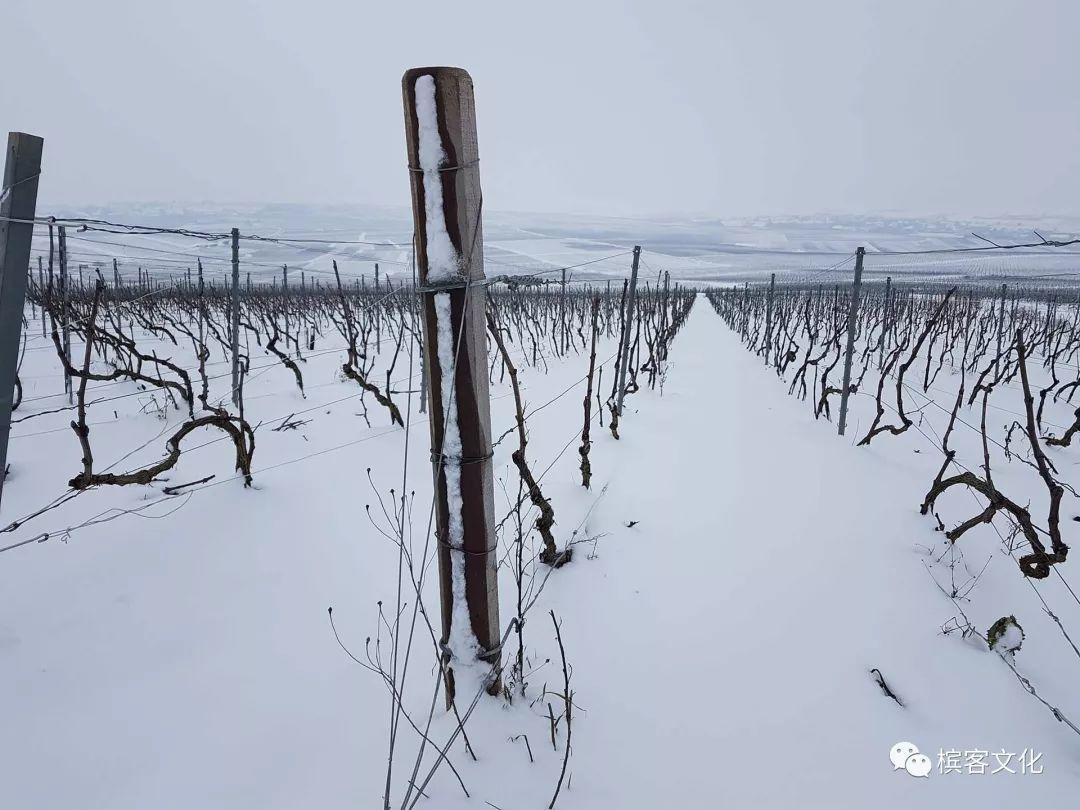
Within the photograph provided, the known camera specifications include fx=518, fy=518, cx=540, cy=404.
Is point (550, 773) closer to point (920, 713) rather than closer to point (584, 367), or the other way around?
point (920, 713)

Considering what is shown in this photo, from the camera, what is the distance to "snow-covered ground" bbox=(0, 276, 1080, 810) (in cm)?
146

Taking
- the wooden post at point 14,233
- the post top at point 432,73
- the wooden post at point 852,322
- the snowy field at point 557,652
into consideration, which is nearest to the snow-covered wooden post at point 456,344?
the post top at point 432,73

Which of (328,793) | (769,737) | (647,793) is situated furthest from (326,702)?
(769,737)

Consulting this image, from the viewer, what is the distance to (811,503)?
3.42 metres

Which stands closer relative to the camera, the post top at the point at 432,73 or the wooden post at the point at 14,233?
the post top at the point at 432,73

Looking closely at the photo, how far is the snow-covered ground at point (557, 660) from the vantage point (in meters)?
1.46

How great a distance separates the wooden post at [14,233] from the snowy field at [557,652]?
0.89 m

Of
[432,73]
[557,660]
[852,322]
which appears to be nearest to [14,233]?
[432,73]

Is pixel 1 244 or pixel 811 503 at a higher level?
pixel 1 244

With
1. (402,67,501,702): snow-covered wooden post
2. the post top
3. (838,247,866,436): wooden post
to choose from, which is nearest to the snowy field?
(402,67,501,702): snow-covered wooden post

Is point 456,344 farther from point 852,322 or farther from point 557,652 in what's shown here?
point 852,322

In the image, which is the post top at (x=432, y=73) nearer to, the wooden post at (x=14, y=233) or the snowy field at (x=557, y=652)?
the wooden post at (x=14, y=233)

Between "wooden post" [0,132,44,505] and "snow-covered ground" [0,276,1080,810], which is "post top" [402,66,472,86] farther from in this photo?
"snow-covered ground" [0,276,1080,810]

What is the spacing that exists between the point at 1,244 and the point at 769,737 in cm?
266
